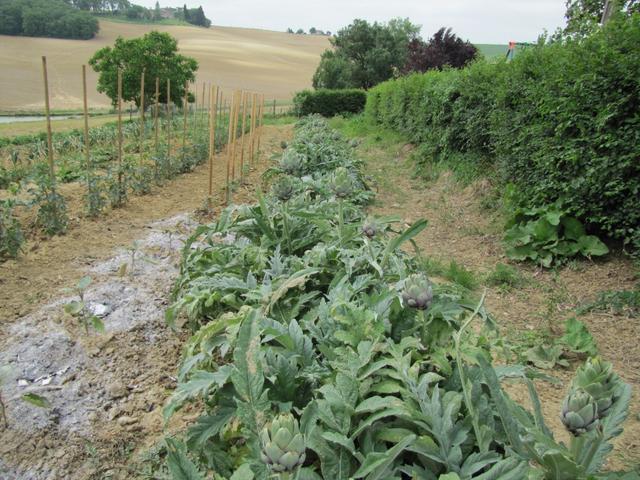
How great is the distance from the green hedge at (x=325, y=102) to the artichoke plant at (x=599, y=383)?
28.4m

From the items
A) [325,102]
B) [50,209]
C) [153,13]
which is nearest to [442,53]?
[325,102]

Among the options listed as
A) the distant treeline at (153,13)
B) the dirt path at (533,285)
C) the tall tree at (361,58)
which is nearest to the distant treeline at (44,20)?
the distant treeline at (153,13)

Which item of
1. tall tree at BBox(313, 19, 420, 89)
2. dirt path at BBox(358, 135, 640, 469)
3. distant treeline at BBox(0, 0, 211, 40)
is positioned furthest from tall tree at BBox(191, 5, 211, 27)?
dirt path at BBox(358, 135, 640, 469)

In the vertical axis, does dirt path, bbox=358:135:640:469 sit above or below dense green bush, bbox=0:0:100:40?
below

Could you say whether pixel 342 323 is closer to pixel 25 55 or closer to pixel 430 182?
pixel 430 182

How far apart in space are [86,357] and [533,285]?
361 centimetres

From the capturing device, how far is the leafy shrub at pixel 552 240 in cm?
465

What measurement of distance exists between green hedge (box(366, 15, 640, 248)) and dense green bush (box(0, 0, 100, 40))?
177 feet

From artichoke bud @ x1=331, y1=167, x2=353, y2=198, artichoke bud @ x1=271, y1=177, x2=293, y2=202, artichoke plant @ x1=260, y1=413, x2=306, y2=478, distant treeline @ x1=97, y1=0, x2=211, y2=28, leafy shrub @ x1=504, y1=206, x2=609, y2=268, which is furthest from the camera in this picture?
distant treeline @ x1=97, y1=0, x2=211, y2=28

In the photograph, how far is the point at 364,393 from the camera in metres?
1.60

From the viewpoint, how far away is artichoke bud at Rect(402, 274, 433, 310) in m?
1.62

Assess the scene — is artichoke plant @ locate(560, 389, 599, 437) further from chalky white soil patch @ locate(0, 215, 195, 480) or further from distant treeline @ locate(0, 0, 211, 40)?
distant treeline @ locate(0, 0, 211, 40)

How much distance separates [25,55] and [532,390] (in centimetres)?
5022

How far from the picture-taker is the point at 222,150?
1164cm
